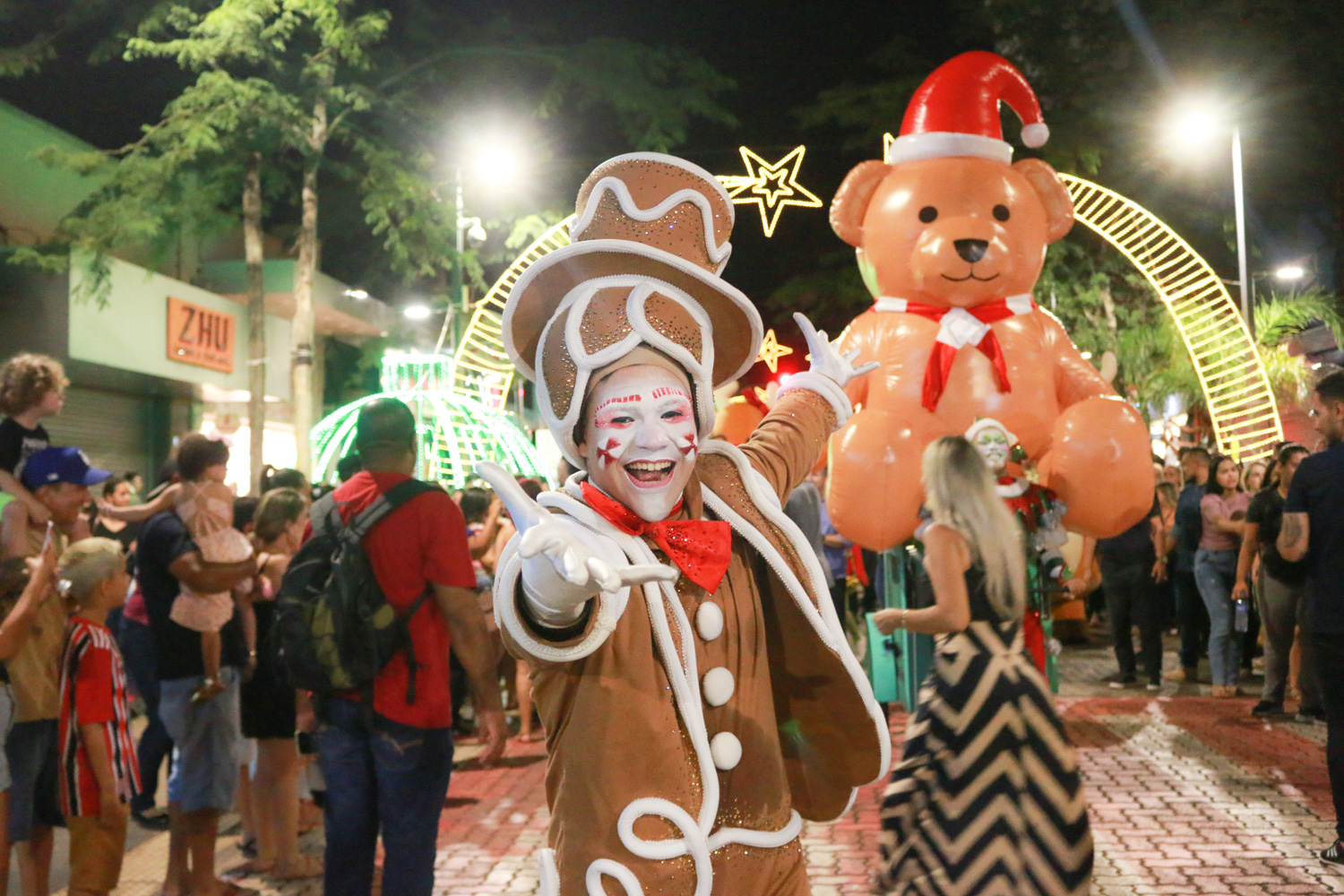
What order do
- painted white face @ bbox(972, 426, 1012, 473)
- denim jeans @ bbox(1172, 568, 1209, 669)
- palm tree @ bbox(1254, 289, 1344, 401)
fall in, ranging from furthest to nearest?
palm tree @ bbox(1254, 289, 1344, 401) < denim jeans @ bbox(1172, 568, 1209, 669) < painted white face @ bbox(972, 426, 1012, 473)

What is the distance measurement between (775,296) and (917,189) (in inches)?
407

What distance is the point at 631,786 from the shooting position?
6.84ft

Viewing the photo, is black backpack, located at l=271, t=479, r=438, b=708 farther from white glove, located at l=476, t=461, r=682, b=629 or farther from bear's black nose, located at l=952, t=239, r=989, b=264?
bear's black nose, located at l=952, t=239, r=989, b=264

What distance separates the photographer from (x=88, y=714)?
4168 mm

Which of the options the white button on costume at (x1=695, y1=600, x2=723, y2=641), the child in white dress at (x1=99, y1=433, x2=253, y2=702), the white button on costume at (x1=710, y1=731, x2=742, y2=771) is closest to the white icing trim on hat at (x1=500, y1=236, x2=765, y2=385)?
the white button on costume at (x1=695, y1=600, x2=723, y2=641)

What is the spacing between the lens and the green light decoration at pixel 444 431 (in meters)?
10.4

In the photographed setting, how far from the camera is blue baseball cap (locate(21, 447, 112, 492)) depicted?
450cm

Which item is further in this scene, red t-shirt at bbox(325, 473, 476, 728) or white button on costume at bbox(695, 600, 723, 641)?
red t-shirt at bbox(325, 473, 476, 728)

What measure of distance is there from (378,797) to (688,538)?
2001 mm

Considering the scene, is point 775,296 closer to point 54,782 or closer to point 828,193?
point 828,193

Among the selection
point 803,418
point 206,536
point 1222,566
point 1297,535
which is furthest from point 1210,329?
point 206,536

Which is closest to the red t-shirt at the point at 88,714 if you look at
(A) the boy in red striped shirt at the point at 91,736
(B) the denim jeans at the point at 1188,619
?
(A) the boy in red striped shirt at the point at 91,736

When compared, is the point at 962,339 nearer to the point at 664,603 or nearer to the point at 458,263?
the point at 664,603

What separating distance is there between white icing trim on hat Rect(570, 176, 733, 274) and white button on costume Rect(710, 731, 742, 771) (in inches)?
36.5
